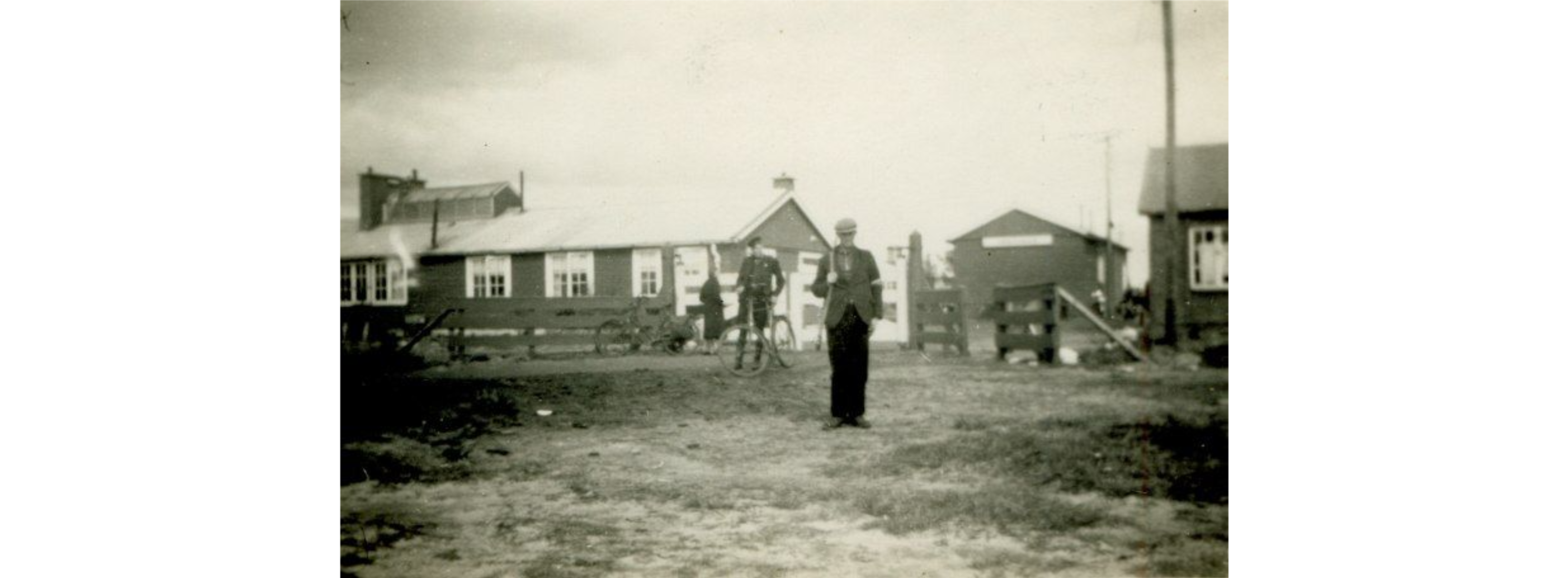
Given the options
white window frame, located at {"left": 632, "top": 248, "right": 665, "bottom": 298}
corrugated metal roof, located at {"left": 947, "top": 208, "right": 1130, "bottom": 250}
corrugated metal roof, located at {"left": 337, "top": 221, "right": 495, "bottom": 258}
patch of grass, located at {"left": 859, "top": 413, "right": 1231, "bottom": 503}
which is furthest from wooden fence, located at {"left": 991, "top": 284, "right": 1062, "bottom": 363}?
corrugated metal roof, located at {"left": 337, "top": 221, "right": 495, "bottom": 258}

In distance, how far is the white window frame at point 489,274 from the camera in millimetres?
2150

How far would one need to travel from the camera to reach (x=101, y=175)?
164 cm

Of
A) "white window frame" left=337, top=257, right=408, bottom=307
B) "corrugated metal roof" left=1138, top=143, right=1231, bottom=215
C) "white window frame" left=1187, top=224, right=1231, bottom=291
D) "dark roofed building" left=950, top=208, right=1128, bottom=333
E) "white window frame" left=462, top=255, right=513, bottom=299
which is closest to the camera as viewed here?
"white window frame" left=337, top=257, right=408, bottom=307

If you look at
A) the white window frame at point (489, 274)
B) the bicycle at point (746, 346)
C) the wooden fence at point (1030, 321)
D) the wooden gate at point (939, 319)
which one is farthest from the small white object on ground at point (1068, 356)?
the white window frame at point (489, 274)

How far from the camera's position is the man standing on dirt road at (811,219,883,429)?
101 inches

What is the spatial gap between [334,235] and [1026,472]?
2180 millimetres

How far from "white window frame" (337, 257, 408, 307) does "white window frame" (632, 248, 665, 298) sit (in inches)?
24.4

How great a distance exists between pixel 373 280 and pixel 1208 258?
2562 mm

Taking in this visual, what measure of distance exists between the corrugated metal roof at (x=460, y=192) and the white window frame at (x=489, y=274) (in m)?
0.17

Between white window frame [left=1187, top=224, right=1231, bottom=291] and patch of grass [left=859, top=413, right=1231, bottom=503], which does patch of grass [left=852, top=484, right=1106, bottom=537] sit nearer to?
patch of grass [left=859, top=413, right=1231, bottom=503]

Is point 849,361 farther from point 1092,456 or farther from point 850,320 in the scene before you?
point 1092,456

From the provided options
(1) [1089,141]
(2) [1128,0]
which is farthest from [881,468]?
(2) [1128,0]

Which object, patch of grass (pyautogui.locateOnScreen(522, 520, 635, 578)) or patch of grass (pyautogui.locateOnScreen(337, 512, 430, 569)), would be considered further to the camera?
patch of grass (pyautogui.locateOnScreen(337, 512, 430, 569))

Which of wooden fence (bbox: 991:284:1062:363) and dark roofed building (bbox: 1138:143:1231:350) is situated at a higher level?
dark roofed building (bbox: 1138:143:1231:350)
